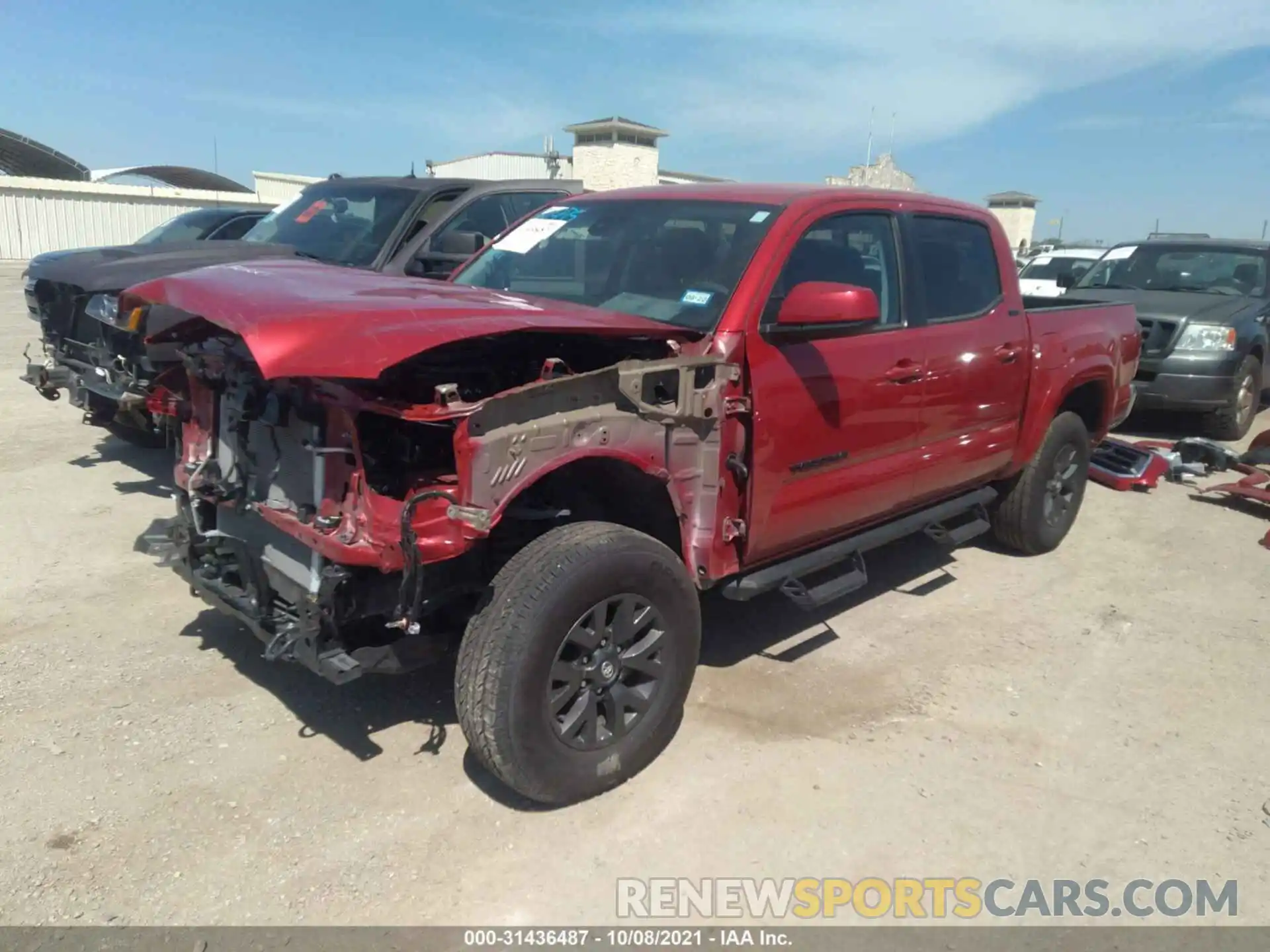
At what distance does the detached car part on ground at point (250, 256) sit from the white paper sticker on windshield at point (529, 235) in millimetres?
933

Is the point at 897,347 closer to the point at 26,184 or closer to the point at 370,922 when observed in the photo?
the point at 370,922

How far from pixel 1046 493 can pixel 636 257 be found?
3.06 meters

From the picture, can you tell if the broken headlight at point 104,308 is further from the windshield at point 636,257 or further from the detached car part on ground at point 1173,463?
the detached car part on ground at point 1173,463

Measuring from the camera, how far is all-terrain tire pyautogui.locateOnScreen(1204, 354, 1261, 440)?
29.1 feet

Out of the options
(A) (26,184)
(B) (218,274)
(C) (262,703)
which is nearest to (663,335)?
(B) (218,274)

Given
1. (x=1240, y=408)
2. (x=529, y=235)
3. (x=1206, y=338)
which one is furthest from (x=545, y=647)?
(x=1240, y=408)

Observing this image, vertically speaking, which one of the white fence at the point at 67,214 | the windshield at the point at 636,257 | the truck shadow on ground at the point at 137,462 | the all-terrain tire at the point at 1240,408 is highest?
the white fence at the point at 67,214

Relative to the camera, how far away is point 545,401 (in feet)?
9.70

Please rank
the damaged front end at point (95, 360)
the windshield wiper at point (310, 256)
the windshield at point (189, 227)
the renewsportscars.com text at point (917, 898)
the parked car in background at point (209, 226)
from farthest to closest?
the windshield at point (189, 227)
the parked car in background at point (209, 226)
the windshield wiper at point (310, 256)
the damaged front end at point (95, 360)
the renewsportscars.com text at point (917, 898)

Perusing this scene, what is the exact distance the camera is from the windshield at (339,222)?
23.2 feet

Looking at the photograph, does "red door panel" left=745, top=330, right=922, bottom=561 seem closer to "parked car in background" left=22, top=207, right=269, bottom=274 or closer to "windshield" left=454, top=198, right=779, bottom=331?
"windshield" left=454, top=198, right=779, bottom=331

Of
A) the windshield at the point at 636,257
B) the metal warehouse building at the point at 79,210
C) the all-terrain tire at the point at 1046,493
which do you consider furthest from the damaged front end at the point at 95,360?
the metal warehouse building at the point at 79,210

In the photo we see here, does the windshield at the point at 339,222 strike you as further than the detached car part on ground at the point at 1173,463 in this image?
No

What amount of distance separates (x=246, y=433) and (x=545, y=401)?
114 cm
